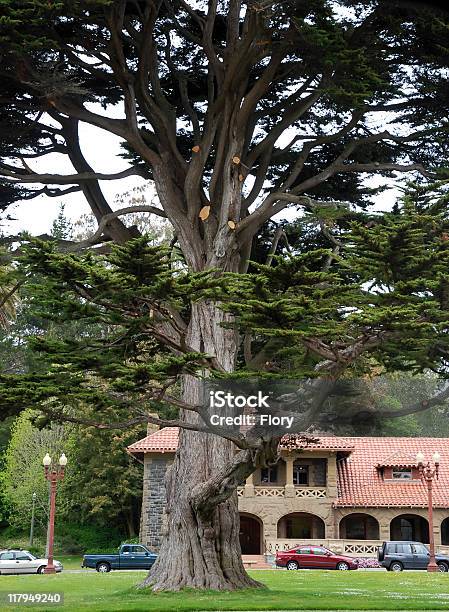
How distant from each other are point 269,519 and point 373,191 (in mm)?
20187

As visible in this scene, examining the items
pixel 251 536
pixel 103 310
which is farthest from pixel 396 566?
pixel 103 310

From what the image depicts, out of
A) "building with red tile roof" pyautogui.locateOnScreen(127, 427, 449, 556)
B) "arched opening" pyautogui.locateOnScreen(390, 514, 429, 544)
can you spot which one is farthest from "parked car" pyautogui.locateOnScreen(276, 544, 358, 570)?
"arched opening" pyautogui.locateOnScreen(390, 514, 429, 544)

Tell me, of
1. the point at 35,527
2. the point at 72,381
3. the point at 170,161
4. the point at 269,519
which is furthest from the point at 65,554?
the point at 72,381

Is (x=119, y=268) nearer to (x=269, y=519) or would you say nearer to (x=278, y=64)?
(x=278, y=64)

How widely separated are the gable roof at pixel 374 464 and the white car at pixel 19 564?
5.22 metres

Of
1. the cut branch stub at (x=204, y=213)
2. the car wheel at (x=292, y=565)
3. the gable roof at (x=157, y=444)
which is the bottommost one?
the car wheel at (x=292, y=565)

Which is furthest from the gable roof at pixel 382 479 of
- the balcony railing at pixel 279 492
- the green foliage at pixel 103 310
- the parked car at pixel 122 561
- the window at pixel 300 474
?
the green foliage at pixel 103 310

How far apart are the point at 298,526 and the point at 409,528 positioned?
436 cm

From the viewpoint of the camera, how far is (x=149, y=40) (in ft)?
43.5

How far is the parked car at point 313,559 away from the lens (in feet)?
91.0

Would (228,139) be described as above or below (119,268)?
above

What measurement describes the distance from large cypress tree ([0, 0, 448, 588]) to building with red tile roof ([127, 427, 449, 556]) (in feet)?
55.8

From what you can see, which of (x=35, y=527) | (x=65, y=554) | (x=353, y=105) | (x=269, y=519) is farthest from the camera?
(x=35, y=527)

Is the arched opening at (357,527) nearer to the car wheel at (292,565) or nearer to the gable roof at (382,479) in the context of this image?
the gable roof at (382,479)
